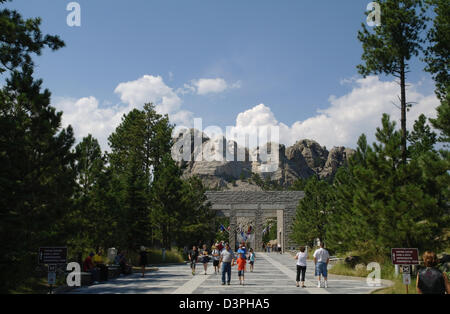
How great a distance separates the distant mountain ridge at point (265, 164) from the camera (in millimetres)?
159000

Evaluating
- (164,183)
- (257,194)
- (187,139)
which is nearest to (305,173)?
(187,139)

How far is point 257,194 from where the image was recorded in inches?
2499

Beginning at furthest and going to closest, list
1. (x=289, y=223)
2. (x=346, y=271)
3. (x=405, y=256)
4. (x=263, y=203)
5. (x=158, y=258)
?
(x=263, y=203) < (x=289, y=223) < (x=158, y=258) < (x=346, y=271) < (x=405, y=256)

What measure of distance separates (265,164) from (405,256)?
157 meters

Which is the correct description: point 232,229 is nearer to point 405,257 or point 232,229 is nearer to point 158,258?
point 158,258

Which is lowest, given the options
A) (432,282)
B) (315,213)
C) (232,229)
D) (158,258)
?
(158,258)

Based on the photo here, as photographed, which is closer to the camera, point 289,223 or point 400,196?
point 400,196

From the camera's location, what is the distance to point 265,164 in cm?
17000

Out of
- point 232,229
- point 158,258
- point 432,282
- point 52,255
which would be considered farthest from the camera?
point 232,229

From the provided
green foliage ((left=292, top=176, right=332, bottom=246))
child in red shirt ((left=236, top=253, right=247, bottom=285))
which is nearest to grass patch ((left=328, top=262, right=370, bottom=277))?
child in red shirt ((left=236, top=253, right=247, bottom=285))

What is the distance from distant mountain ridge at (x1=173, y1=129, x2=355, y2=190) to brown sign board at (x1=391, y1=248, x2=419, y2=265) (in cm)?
13713

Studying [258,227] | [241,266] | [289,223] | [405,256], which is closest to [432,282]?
[405,256]

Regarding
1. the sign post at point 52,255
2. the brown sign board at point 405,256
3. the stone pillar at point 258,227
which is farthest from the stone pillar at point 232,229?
the brown sign board at point 405,256

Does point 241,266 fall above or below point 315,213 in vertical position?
below
